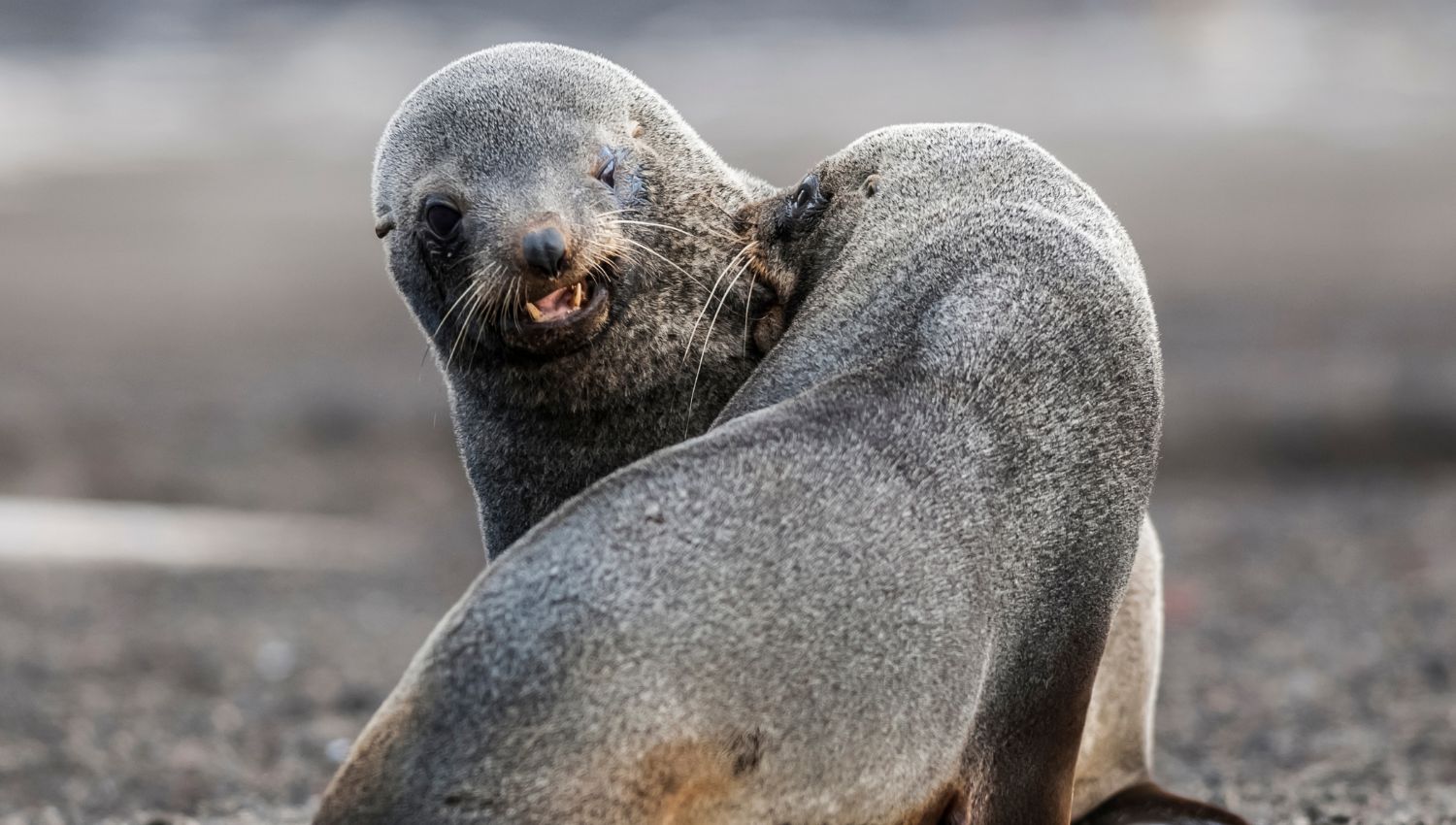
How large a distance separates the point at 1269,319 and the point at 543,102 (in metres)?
14.3

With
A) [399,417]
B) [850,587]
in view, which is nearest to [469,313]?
[850,587]

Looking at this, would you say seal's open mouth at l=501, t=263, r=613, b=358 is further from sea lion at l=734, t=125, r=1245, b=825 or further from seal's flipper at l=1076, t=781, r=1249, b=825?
seal's flipper at l=1076, t=781, r=1249, b=825

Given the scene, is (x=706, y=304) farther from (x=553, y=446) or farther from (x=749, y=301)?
(x=553, y=446)

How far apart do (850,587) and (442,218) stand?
210 centimetres

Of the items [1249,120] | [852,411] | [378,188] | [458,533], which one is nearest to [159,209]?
[458,533]

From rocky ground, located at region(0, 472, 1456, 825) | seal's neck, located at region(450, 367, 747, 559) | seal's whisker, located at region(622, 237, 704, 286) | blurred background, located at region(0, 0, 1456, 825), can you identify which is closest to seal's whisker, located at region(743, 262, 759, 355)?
seal's whisker, located at region(622, 237, 704, 286)

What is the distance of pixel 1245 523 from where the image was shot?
1327cm

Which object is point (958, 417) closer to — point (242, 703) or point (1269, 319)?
point (242, 703)

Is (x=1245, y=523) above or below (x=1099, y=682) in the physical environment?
below

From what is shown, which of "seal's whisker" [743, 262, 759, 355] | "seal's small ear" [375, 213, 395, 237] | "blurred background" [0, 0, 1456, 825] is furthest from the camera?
"blurred background" [0, 0, 1456, 825]

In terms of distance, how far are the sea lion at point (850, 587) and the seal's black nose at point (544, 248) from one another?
0.65m

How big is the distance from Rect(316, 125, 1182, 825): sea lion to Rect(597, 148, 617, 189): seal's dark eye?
99 centimetres

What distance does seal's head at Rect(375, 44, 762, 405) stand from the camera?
532 centimetres

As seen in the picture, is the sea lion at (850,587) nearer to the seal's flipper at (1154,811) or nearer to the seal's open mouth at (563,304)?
the seal's open mouth at (563,304)
